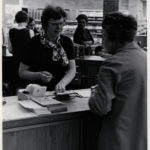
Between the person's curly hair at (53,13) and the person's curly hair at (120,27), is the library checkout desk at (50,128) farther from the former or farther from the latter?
the person's curly hair at (53,13)

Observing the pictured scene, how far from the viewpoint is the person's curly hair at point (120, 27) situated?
1.98 metres

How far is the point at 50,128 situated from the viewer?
2.25m

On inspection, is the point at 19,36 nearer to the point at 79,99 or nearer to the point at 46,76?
the point at 46,76

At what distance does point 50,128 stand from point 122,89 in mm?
608

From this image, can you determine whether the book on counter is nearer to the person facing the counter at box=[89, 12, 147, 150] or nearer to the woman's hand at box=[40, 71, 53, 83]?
the person facing the counter at box=[89, 12, 147, 150]

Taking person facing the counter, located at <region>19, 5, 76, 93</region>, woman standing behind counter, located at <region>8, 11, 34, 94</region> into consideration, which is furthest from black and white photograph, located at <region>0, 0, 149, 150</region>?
woman standing behind counter, located at <region>8, 11, 34, 94</region>

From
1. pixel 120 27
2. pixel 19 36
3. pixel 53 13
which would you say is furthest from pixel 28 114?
pixel 19 36

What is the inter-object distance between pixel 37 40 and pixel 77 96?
0.66 metres

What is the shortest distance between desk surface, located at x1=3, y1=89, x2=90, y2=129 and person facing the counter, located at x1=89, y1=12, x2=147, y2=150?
0.91 feet

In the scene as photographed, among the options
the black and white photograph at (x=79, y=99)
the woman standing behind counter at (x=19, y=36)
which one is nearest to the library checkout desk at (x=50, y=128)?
the black and white photograph at (x=79, y=99)

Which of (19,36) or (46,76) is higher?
(19,36)

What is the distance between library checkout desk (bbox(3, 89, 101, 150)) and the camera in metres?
2.10

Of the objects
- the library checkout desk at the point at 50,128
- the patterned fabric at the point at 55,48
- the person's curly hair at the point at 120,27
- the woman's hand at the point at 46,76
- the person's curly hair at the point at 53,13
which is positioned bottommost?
the library checkout desk at the point at 50,128

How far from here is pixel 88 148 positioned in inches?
98.3
